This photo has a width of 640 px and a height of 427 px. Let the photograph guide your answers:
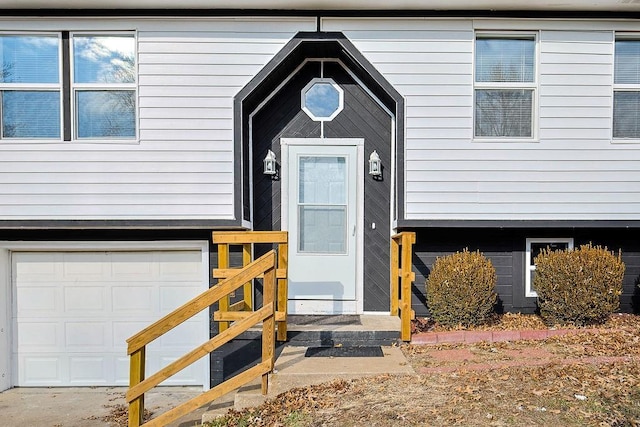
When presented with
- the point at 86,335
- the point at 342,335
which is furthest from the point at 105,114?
the point at 342,335

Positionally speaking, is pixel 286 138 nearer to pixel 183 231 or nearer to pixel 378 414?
pixel 183 231

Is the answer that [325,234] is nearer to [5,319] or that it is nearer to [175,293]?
[175,293]

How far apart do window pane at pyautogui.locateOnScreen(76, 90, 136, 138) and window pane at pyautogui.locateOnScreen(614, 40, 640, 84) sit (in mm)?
6051

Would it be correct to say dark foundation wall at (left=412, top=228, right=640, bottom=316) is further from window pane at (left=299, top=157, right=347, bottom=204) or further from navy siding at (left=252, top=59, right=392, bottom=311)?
window pane at (left=299, top=157, right=347, bottom=204)

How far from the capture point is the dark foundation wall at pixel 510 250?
6.17 meters

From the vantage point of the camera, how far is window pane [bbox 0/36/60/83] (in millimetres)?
5754

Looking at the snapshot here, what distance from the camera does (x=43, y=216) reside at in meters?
5.70

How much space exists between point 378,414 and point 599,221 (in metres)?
4.02

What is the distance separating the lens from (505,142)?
5730mm

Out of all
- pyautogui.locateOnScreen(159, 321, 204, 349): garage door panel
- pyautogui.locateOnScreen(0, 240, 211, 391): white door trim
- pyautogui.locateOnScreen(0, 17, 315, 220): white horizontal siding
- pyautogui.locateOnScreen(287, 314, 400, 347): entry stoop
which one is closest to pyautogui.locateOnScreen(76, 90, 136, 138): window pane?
pyautogui.locateOnScreen(0, 17, 315, 220): white horizontal siding

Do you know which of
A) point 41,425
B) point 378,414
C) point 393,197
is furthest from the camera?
point 393,197

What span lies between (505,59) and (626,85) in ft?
5.14

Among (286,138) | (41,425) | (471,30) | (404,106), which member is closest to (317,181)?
(286,138)

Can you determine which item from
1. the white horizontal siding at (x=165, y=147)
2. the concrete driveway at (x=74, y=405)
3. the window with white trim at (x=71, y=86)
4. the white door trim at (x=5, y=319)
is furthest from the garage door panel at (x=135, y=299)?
the window with white trim at (x=71, y=86)
